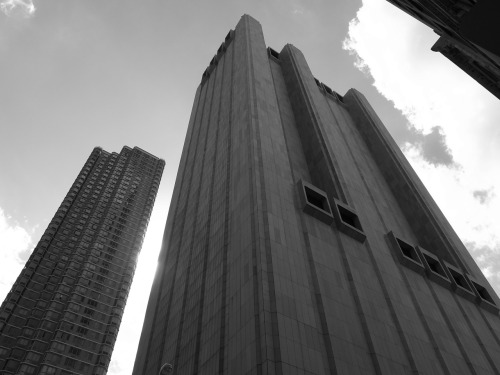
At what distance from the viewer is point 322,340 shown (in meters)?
31.9

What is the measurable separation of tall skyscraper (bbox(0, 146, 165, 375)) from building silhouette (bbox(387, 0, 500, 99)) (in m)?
87.0

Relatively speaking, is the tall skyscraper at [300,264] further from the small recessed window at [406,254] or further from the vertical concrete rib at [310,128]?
the vertical concrete rib at [310,128]

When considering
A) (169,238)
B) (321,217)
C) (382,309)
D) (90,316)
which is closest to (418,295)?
(382,309)

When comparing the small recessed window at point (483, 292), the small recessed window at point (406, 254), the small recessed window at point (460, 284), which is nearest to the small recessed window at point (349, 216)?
the small recessed window at point (406, 254)

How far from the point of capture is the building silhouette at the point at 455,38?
2781 centimetres

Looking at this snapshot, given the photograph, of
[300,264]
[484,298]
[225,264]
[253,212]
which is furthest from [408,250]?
[225,264]

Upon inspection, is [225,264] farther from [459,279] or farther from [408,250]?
[459,279]

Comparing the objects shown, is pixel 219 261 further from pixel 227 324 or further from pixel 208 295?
pixel 227 324

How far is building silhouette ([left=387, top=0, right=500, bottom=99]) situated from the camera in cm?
2781

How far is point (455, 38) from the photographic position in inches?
1256

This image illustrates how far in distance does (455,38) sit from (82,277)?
95.3 meters

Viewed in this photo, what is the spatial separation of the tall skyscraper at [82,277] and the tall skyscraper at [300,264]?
4257cm

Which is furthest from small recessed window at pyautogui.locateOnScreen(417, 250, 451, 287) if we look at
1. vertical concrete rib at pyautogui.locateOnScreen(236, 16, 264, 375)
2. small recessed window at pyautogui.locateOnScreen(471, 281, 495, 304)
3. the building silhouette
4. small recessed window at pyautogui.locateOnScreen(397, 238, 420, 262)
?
vertical concrete rib at pyautogui.locateOnScreen(236, 16, 264, 375)

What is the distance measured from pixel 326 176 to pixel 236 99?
20.4m
